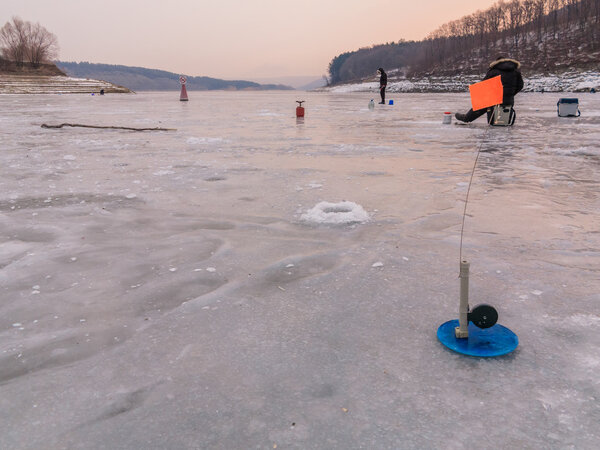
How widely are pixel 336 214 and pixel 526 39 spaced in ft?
385

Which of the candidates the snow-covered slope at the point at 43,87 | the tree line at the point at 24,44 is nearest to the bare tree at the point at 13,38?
the tree line at the point at 24,44

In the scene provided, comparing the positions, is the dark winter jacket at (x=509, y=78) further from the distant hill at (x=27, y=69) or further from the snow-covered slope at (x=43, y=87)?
the distant hill at (x=27, y=69)

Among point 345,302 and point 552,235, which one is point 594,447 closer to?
point 345,302

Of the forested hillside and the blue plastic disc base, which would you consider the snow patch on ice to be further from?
the forested hillside

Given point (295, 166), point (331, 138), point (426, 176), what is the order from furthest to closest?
point (331, 138)
point (295, 166)
point (426, 176)

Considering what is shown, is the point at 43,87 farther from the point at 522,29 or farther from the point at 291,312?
the point at 522,29

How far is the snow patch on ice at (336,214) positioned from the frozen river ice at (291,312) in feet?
0.08

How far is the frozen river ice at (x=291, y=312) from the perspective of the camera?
1623 millimetres

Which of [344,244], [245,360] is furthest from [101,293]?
[344,244]

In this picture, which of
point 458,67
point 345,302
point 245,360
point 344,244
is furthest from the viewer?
point 458,67

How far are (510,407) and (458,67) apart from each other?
113 m

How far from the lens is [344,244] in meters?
3.51

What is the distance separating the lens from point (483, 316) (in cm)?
208

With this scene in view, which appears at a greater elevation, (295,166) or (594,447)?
(295,166)
